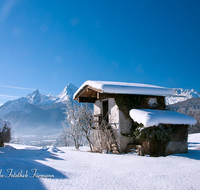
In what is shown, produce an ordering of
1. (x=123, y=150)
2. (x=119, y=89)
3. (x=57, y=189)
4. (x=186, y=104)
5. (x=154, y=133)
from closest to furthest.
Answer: (x=57, y=189)
(x=154, y=133)
(x=119, y=89)
(x=123, y=150)
(x=186, y=104)

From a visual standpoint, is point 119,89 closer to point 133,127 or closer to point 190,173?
point 133,127

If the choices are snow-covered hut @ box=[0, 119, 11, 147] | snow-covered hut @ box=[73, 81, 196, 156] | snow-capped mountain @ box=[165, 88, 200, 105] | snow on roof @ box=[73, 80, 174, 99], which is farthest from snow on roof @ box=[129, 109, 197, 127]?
snow-covered hut @ box=[0, 119, 11, 147]

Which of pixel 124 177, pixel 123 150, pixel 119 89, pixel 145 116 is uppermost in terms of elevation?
pixel 119 89

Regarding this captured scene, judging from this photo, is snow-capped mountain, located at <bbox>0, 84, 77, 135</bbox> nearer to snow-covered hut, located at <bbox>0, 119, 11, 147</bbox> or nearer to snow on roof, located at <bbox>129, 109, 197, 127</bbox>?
snow-covered hut, located at <bbox>0, 119, 11, 147</bbox>

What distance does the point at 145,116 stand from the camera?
616 cm

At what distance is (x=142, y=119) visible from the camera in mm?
6211

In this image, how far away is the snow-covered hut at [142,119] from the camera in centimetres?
621

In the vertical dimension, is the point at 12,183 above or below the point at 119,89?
below

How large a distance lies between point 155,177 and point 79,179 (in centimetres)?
135

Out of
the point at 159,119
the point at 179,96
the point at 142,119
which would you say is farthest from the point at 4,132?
the point at 179,96

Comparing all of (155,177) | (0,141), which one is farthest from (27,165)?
(0,141)

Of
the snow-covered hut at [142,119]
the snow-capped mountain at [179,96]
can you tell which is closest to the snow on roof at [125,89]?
the snow-covered hut at [142,119]

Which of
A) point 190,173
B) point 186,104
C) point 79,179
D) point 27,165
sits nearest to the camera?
point 79,179

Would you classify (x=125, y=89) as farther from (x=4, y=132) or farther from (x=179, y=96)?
(x=4, y=132)
